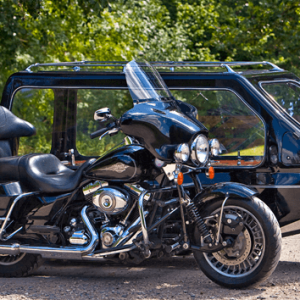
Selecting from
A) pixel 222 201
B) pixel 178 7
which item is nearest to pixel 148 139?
pixel 222 201

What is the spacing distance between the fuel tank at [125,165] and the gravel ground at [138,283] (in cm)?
89

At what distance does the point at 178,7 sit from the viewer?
1566 centimetres

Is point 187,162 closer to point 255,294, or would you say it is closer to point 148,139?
point 148,139

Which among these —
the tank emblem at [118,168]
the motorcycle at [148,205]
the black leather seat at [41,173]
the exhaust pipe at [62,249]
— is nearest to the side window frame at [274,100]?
the motorcycle at [148,205]

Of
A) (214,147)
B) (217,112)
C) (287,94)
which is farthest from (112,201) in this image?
(287,94)

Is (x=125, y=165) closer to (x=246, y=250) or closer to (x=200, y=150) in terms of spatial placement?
(x=200, y=150)

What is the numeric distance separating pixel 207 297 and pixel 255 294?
1.21 feet

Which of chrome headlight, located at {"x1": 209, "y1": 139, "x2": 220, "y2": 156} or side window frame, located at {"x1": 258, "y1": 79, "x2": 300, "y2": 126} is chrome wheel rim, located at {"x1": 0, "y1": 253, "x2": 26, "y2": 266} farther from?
side window frame, located at {"x1": 258, "y1": 79, "x2": 300, "y2": 126}

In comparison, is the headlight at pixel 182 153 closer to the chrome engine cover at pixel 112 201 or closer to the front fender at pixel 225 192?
the front fender at pixel 225 192

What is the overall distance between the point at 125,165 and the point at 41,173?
2.79 feet

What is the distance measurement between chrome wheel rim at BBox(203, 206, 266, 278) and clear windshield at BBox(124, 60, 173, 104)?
105 cm

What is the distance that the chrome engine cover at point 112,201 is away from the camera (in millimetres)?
4398

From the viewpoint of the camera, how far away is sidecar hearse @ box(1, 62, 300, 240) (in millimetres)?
4887

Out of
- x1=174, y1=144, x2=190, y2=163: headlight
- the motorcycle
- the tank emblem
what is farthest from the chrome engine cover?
x1=174, y1=144, x2=190, y2=163: headlight
